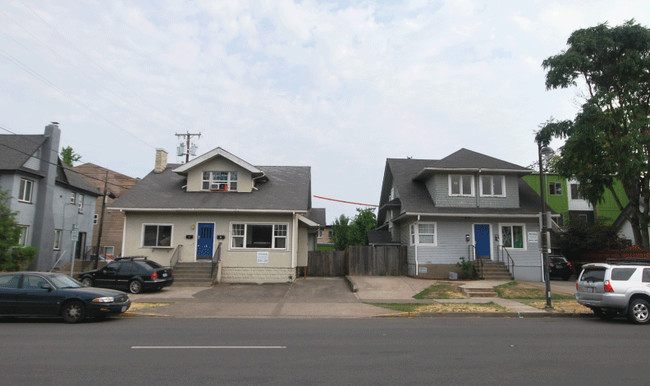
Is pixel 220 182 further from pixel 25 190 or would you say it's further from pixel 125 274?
pixel 25 190

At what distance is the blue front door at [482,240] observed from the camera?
24219 mm

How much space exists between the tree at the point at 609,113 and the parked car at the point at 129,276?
21.2m

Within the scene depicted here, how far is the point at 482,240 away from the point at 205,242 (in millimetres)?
14899

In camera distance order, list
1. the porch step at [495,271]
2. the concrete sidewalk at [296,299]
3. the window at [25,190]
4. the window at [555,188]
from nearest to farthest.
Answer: the concrete sidewalk at [296,299] → the porch step at [495,271] → the window at [25,190] → the window at [555,188]

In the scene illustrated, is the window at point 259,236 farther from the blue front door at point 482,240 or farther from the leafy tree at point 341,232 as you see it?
the leafy tree at point 341,232

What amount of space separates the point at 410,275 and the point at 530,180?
17.3 meters

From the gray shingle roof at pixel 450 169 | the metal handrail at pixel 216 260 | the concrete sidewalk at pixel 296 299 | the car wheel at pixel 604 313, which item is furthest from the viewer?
the gray shingle roof at pixel 450 169

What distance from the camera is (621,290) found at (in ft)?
41.2

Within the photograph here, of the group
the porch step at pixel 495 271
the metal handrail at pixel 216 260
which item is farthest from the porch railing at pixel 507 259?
the metal handrail at pixel 216 260

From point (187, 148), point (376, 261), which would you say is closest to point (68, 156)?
point (187, 148)

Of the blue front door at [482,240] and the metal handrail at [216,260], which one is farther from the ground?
the blue front door at [482,240]

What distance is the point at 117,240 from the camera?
132 ft

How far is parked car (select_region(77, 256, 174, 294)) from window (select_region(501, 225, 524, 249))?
17676 millimetres

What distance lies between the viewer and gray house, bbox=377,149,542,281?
2378 cm
